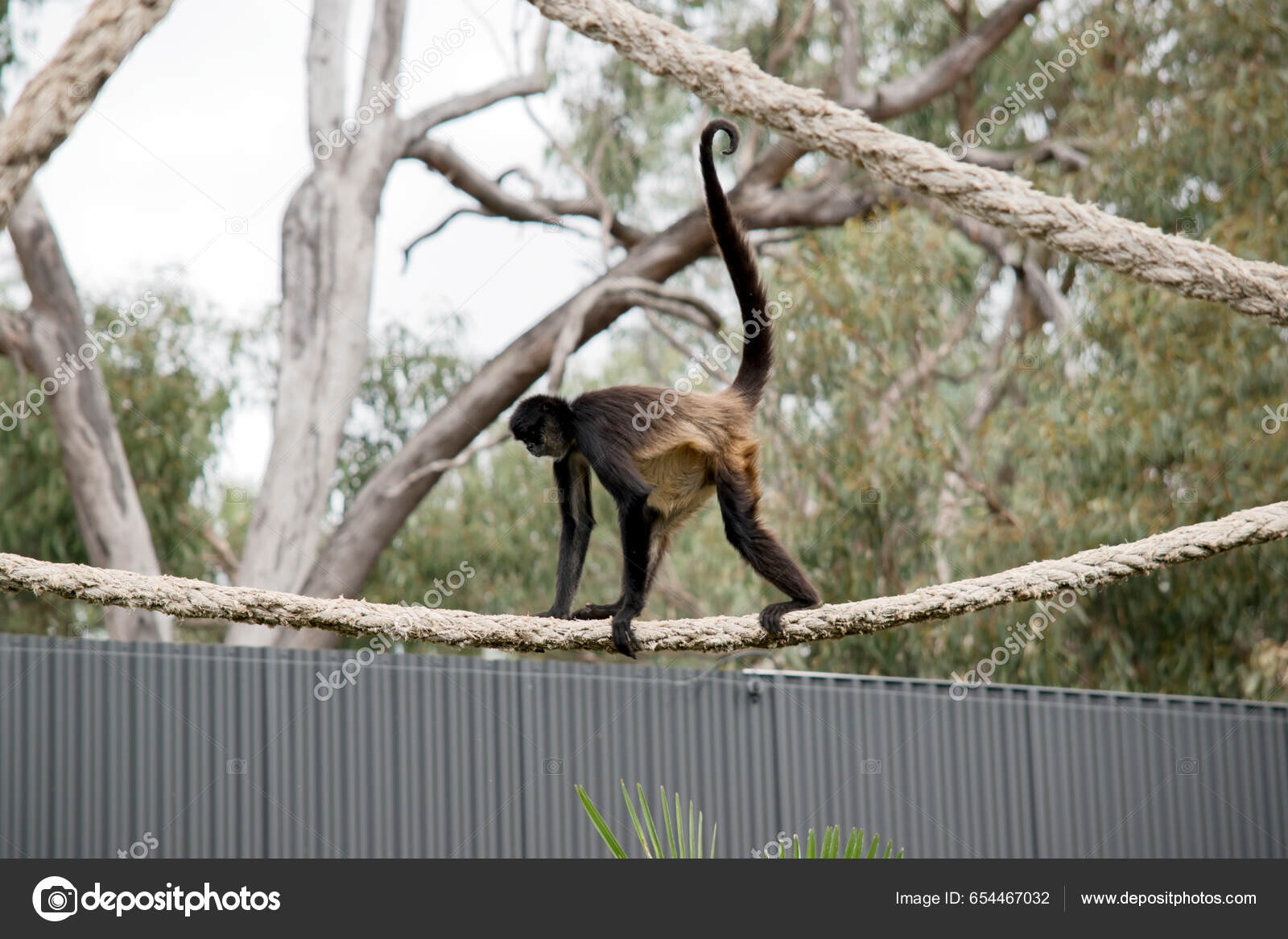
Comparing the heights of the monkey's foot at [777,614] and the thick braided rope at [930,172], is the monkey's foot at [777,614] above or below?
below

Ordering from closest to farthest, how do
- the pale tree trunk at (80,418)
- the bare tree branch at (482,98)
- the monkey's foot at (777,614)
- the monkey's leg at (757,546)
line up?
the monkey's foot at (777,614) < the monkey's leg at (757,546) < the pale tree trunk at (80,418) < the bare tree branch at (482,98)

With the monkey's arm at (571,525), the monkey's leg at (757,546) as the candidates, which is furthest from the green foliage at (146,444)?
the monkey's leg at (757,546)

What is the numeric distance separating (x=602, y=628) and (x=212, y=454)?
8.90 metres

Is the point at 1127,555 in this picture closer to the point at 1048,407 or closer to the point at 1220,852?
the point at 1220,852

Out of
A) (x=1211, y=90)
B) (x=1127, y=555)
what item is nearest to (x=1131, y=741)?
(x=1127, y=555)

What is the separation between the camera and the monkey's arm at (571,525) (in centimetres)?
461

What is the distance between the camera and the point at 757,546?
174 inches

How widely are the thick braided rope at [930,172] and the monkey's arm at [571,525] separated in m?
1.53

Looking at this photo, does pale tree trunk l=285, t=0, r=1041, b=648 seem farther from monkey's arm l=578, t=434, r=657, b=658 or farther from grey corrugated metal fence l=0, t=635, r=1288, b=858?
monkey's arm l=578, t=434, r=657, b=658

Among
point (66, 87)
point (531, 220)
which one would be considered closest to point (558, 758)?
point (66, 87)

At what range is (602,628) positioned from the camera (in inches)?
151
